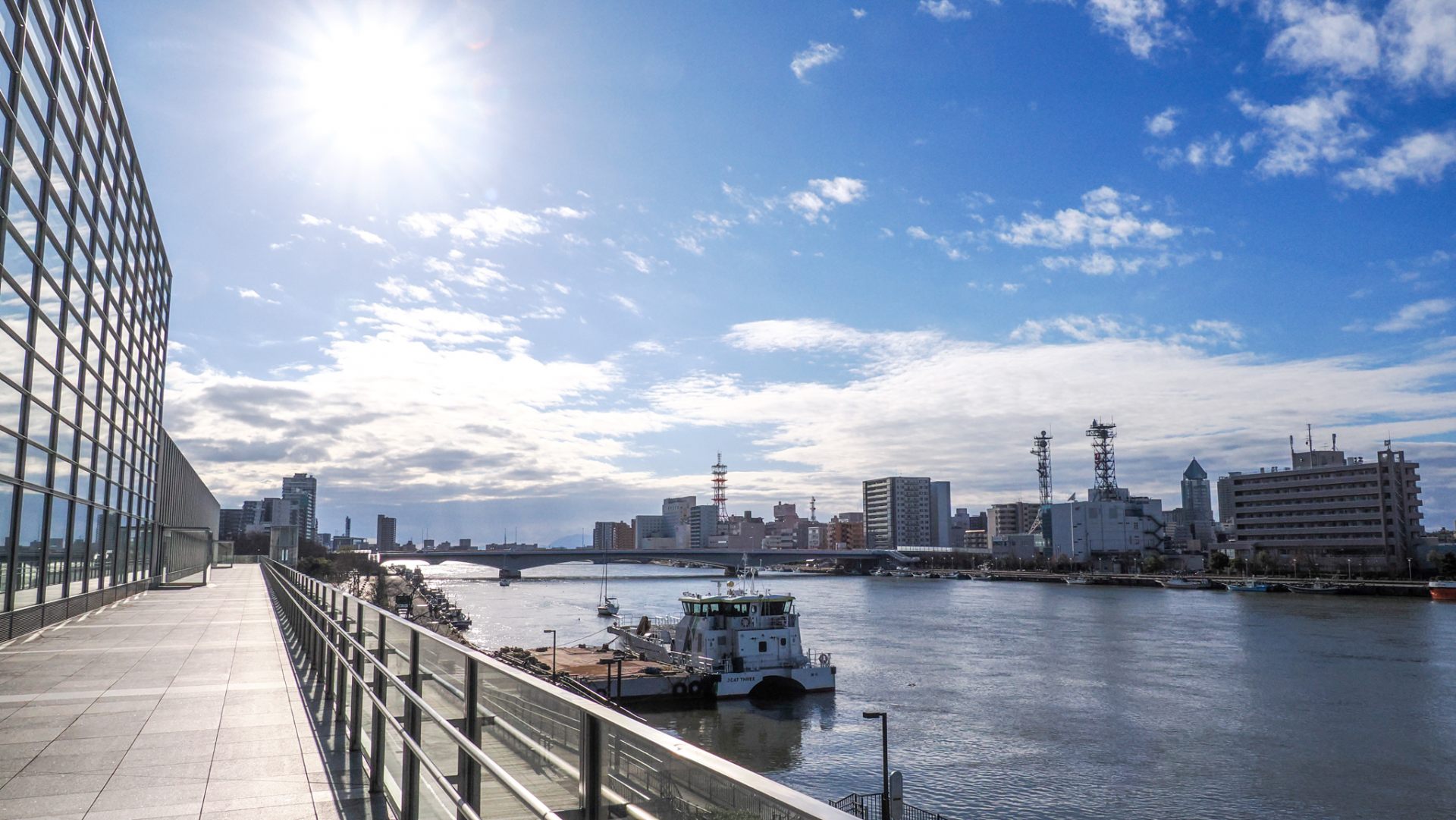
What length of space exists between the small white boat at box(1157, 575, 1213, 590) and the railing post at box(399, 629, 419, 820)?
131 m

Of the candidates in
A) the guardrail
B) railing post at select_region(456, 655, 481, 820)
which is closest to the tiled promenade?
the guardrail

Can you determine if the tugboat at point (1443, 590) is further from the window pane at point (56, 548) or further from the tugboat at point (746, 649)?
the window pane at point (56, 548)

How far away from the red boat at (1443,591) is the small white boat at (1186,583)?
28.9m

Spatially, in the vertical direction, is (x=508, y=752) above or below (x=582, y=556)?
above

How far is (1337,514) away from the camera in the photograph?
4788 inches

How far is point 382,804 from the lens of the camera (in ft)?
21.0

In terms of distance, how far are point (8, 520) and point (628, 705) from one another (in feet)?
88.3

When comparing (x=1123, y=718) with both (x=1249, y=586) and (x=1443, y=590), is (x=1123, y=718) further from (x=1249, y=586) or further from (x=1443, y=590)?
(x=1249, y=586)

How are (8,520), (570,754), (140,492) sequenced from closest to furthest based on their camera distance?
(570,754)
(8,520)
(140,492)

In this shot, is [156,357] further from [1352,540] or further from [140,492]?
[1352,540]

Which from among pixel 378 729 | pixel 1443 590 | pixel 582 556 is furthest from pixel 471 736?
pixel 582 556

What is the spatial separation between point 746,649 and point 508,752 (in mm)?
42970

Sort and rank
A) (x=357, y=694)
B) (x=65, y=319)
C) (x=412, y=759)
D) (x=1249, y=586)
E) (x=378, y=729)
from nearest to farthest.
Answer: (x=412, y=759), (x=378, y=729), (x=357, y=694), (x=65, y=319), (x=1249, y=586)

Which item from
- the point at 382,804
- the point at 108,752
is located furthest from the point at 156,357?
the point at 382,804
